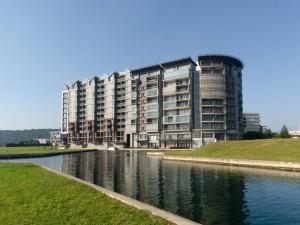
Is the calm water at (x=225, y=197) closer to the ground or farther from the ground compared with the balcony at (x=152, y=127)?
closer to the ground

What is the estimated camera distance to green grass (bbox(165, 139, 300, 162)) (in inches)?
2648

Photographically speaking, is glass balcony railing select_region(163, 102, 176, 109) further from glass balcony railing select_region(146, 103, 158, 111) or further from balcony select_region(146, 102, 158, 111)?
glass balcony railing select_region(146, 103, 158, 111)

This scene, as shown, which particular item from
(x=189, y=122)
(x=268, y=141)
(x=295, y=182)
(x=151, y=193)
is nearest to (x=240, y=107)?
(x=189, y=122)

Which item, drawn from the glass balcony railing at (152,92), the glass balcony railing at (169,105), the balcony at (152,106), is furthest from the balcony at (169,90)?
the balcony at (152,106)

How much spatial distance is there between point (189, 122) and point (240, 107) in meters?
33.6

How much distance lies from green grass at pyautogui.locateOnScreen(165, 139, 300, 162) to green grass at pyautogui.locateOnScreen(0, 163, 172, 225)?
159 ft

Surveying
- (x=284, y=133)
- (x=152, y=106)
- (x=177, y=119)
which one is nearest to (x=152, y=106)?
(x=152, y=106)

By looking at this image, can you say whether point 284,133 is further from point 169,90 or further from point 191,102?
point 169,90

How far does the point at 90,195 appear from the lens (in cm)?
2581

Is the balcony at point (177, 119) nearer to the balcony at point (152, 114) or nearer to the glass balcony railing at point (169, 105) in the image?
the glass balcony railing at point (169, 105)

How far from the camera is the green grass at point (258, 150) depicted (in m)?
→ 67.2

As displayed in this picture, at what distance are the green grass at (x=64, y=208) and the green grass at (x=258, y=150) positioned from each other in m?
48.5

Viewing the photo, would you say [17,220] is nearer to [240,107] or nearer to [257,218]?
[257,218]

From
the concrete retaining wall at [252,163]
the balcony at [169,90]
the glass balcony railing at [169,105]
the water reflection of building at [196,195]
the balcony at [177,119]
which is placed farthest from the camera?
the glass balcony railing at [169,105]
